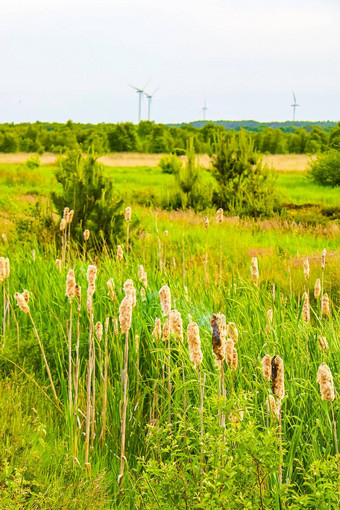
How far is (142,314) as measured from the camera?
172 inches

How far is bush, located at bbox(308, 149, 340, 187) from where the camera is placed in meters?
28.6

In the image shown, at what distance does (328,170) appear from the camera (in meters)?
28.9

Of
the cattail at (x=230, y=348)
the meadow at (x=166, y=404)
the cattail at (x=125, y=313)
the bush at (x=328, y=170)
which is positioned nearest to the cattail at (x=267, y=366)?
the meadow at (x=166, y=404)

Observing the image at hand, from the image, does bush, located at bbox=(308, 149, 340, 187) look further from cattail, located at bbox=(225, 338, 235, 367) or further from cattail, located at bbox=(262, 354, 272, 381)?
cattail, located at bbox=(262, 354, 272, 381)

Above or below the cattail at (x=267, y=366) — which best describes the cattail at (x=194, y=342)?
above

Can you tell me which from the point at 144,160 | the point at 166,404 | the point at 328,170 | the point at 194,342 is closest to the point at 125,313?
the point at 194,342

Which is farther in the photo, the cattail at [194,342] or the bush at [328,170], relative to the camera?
the bush at [328,170]

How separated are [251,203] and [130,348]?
42.0ft

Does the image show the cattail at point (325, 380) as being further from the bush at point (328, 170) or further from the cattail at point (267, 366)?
the bush at point (328, 170)

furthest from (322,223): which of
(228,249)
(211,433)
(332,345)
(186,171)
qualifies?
(211,433)

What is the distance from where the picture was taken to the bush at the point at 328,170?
28.6m

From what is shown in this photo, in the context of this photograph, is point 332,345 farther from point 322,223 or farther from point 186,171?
point 186,171

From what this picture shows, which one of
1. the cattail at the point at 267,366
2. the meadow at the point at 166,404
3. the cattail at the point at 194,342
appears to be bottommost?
the meadow at the point at 166,404

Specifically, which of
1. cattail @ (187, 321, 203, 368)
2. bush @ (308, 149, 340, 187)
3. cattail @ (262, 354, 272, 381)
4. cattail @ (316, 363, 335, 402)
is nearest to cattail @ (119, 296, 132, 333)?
cattail @ (187, 321, 203, 368)
